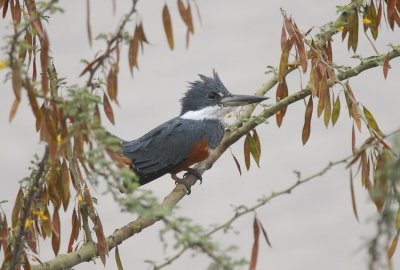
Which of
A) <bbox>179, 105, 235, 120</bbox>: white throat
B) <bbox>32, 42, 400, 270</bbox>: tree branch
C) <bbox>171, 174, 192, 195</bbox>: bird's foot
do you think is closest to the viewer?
<bbox>32, 42, 400, 270</bbox>: tree branch

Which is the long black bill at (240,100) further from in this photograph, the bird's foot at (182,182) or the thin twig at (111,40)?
the thin twig at (111,40)

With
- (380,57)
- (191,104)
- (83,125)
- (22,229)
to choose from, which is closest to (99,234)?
(22,229)

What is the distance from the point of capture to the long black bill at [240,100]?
3.44 m

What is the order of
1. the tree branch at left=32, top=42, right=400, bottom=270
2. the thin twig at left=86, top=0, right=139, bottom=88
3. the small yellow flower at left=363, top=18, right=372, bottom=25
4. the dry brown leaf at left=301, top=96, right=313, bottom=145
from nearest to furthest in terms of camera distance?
1. the thin twig at left=86, top=0, right=139, bottom=88
2. the tree branch at left=32, top=42, right=400, bottom=270
3. the dry brown leaf at left=301, top=96, right=313, bottom=145
4. the small yellow flower at left=363, top=18, right=372, bottom=25

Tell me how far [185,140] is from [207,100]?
33 centimetres

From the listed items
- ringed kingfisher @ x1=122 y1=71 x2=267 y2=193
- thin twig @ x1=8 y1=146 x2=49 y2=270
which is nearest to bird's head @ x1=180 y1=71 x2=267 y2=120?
ringed kingfisher @ x1=122 y1=71 x2=267 y2=193

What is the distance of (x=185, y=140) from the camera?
377 centimetres

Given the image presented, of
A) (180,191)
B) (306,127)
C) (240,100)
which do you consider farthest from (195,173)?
(306,127)

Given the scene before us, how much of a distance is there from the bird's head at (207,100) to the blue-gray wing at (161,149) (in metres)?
0.16

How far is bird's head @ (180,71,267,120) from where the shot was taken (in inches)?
156

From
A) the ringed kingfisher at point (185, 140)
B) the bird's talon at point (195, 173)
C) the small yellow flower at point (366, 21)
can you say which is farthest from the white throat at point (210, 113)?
the small yellow flower at point (366, 21)

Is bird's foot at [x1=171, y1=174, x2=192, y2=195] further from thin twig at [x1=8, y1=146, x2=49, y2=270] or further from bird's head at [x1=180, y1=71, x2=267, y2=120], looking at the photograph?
thin twig at [x1=8, y1=146, x2=49, y2=270]

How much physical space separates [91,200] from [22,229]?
2.39 feet

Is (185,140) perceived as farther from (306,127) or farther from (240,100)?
(306,127)
